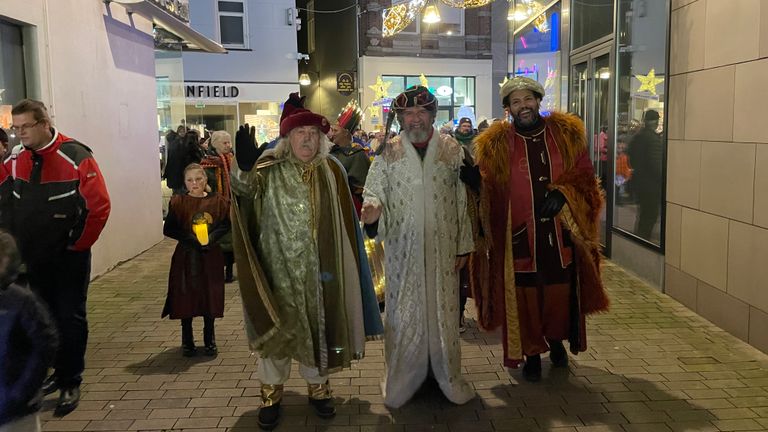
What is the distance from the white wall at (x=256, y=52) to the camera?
69.9 ft

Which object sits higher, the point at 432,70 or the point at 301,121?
the point at 432,70

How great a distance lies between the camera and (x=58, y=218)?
151 inches

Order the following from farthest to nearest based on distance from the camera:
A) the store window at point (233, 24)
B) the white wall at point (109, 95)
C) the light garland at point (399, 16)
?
the store window at point (233, 24)
the light garland at point (399, 16)
the white wall at point (109, 95)

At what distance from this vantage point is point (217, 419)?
12.4 feet

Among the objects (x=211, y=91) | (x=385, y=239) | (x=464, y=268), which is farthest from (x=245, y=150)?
(x=211, y=91)

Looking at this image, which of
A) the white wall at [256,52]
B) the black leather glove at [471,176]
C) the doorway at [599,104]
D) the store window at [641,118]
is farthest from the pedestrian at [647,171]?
the white wall at [256,52]

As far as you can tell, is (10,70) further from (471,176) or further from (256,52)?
(256,52)

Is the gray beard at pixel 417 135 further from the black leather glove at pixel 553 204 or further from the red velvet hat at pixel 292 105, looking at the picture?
the black leather glove at pixel 553 204

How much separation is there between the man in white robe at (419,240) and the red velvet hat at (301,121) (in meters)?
0.44

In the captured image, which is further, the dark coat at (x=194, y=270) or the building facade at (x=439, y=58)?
the building facade at (x=439, y=58)

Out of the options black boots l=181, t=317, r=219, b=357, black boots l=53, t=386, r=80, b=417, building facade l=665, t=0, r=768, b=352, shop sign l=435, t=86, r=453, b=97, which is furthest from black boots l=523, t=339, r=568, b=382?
shop sign l=435, t=86, r=453, b=97

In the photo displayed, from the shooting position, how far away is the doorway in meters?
7.80

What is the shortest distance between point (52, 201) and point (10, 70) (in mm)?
3328

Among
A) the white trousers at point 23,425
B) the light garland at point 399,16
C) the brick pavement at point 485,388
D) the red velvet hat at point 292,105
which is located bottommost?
the brick pavement at point 485,388
